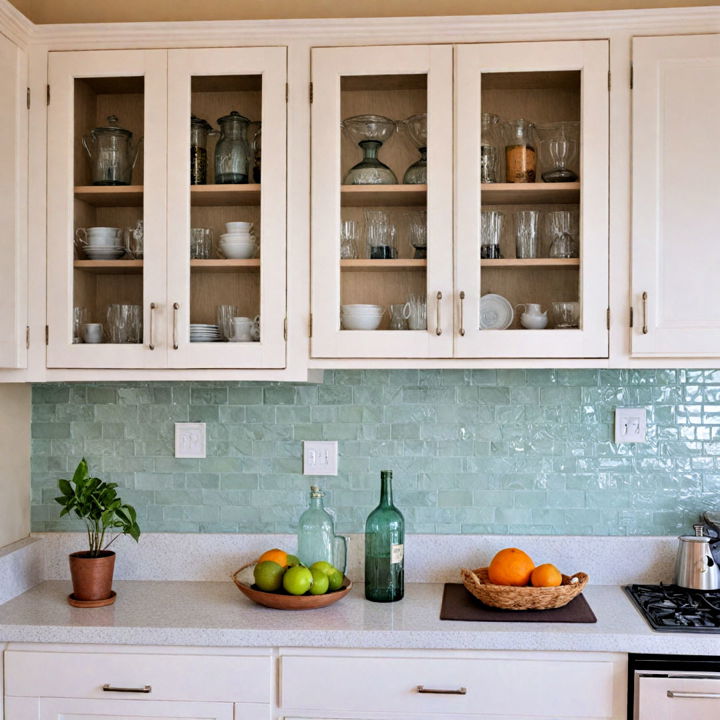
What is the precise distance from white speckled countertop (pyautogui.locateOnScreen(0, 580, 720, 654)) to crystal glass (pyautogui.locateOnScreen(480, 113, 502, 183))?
1140mm

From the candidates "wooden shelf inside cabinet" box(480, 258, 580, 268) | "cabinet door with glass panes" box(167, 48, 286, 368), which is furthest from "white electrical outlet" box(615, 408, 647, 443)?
"cabinet door with glass panes" box(167, 48, 286, 368)

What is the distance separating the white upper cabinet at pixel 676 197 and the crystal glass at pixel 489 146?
35 cm

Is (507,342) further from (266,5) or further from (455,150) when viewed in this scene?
(266,5)

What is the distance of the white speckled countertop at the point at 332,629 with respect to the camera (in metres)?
1.96

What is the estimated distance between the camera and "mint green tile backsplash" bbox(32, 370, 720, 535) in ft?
8.05

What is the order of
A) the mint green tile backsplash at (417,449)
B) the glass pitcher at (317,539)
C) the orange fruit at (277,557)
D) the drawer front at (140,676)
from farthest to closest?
the mint green tile backsplash at (417,449)
the glass pitcher at (317,539)
the orange fruit at (277,557)
the drawer front at (140,676)

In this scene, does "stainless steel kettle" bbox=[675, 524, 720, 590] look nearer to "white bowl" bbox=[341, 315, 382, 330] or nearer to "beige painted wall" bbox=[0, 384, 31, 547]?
"white bowl" bbox=[341, 315, 382, 330]

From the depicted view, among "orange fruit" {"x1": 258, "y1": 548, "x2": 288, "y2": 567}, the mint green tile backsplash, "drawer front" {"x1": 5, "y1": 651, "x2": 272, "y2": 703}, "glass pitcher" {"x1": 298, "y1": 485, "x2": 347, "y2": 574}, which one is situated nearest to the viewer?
A: "drawer front" {"x1": 5, "y1": 651, "x2": 272, "y2": 703}

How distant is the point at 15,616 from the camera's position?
2.12m

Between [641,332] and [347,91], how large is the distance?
3.29 feet

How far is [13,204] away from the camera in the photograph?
2.20 metres

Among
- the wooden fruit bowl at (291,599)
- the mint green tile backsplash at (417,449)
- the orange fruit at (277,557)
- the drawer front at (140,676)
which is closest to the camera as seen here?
the drawer front at (140,676)

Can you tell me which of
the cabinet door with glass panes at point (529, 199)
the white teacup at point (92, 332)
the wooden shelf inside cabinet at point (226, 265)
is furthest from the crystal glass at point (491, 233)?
the white teacup at point (92, 332)

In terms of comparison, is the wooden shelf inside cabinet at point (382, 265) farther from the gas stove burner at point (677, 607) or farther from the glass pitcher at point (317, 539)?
the gas stove burner at point (677, 607)
